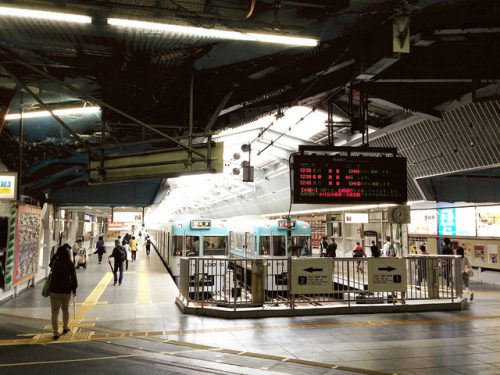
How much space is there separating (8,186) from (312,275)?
7.33 metres

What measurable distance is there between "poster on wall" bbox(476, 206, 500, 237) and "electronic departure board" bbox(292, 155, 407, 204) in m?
7.25

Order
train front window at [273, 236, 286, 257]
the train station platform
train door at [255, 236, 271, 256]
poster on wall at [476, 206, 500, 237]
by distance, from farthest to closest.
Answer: train front window at [273, 236, 286, 257]
train door at [255, 236, 271, 256]
poster on wall at [476, 206, 500, 237]
the train station platform

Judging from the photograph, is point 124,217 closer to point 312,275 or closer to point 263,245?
point 263,245

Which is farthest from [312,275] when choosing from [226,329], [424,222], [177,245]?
[424,222]

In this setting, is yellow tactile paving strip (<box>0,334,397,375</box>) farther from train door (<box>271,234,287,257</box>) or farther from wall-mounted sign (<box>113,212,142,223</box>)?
wall-mounted sign (<box>113,212,142,223</box>)

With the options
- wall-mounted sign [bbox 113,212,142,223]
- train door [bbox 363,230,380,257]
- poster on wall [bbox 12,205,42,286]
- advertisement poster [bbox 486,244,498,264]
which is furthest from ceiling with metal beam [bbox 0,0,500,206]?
wall-mounted sign [bbox 113,212,142,223]

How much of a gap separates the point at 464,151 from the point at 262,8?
8.20 metres

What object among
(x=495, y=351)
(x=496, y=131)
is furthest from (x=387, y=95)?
(x=495, y=351)

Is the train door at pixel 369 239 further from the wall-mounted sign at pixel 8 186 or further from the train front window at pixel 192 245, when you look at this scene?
the wall-mounted sign at pixel 8 186

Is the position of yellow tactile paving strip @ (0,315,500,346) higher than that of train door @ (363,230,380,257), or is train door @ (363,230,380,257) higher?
train door @ (363,230,380,257)

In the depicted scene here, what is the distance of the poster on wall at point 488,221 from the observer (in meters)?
14.6

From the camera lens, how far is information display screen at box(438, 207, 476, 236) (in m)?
15.8

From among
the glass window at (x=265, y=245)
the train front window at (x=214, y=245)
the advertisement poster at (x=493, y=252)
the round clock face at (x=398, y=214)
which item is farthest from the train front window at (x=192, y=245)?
the advertisement poster at (x=493, y=252)

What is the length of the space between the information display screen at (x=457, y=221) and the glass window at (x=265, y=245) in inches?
277
